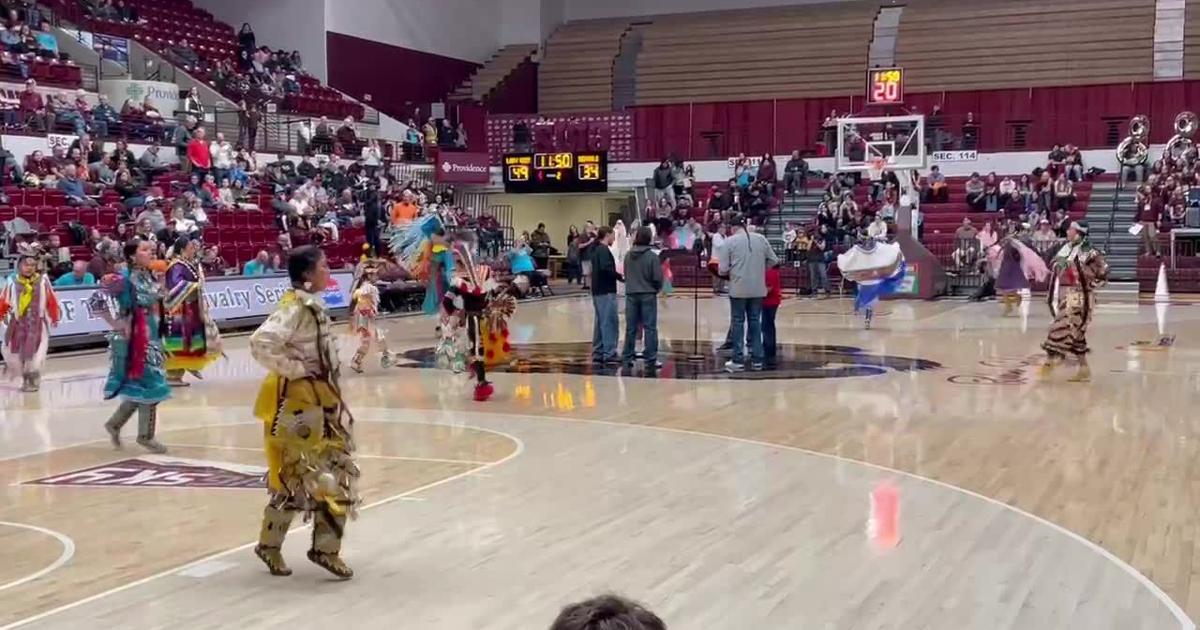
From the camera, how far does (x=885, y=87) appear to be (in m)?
31.1

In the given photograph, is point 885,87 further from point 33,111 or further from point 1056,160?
point 33,111

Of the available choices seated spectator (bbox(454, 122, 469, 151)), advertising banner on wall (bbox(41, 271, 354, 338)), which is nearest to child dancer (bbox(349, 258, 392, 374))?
advertising banner on wall (bbox(41, 271, 354, 338))

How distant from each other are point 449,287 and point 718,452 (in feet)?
12.8

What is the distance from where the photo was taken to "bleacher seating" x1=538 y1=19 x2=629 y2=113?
42.6 metres

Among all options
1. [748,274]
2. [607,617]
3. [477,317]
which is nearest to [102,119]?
[748,274]

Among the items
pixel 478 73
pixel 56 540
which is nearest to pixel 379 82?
pixel 478 73

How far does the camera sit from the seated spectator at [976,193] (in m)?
32.4

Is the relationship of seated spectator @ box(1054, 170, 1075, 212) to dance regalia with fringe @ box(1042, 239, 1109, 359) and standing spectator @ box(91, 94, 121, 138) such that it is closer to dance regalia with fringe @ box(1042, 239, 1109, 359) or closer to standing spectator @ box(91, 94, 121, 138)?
dance regalia with fringe @ box(1042, 239, 1109, 359)

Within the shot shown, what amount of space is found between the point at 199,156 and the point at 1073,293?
1765 centimetres

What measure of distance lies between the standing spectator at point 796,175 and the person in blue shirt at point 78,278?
64.9 feet

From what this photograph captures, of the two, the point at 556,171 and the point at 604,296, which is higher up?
the point at 556,171

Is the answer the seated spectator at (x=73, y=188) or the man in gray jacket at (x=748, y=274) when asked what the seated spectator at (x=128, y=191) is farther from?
the man in gray jacket at (x=748, y=274)

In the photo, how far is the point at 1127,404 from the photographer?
1210cm

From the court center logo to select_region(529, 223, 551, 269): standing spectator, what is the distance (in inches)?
619
